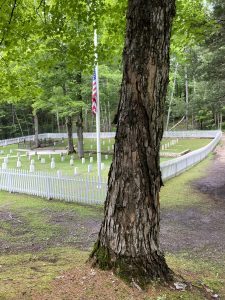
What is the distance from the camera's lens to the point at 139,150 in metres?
4.12

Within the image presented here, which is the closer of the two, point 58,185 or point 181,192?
point 58,185

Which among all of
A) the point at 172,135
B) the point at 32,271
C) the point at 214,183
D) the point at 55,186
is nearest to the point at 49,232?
the point at 32,271

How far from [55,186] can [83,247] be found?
20.5ft

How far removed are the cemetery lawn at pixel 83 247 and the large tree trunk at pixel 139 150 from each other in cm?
28

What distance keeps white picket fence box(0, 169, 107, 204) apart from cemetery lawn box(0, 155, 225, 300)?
18.3 inches

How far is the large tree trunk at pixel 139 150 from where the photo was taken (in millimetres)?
4047

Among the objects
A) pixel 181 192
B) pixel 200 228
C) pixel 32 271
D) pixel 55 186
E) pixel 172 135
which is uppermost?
pixel 172 135

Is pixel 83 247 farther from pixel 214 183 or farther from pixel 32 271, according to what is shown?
pixel 214 183

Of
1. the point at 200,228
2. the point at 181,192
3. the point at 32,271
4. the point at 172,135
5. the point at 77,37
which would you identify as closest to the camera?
the point at 32,271

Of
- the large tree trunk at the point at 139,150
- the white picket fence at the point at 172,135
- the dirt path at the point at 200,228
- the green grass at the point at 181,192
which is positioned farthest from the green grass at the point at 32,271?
the white picket fence at the point at 172,135

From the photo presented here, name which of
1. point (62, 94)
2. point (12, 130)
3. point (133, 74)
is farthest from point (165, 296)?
point (12, 130)

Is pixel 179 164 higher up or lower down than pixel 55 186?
higher up

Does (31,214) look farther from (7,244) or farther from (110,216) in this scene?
(110,216)

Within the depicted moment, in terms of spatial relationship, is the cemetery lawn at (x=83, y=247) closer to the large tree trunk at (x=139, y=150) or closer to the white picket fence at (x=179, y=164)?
the large tree trunk at (x=139, y=150)
